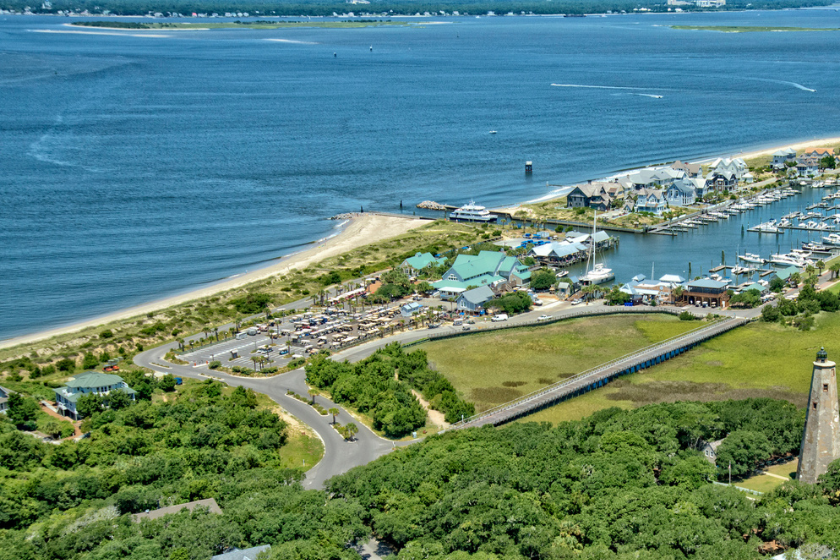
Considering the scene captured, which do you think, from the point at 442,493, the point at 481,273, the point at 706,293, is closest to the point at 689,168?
the point at 706,293

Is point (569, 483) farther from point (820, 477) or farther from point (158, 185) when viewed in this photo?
point (158, 185)

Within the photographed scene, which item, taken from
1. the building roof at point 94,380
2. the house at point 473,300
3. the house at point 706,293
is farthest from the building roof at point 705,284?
→ the building roof at point 94,380

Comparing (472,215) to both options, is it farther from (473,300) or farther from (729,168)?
(729,168)

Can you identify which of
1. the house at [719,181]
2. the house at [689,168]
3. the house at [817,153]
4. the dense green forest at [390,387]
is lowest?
the dense green forest at [390,387]

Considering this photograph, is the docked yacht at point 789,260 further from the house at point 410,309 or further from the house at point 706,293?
the house at point 410,309

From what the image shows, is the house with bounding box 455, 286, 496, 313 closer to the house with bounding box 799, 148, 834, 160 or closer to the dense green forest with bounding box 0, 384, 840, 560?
the dense green forest with bounding box 0, 384, 840, 560

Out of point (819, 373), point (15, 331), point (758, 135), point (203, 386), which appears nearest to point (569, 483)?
point (819, 373)

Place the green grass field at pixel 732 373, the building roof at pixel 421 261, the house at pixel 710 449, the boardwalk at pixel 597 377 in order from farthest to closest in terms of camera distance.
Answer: the building roof at pixel 421 261 < the green grass field at pixel 732 373 < the boardwalk at pixel 597 377 < the house at pixel 710 449

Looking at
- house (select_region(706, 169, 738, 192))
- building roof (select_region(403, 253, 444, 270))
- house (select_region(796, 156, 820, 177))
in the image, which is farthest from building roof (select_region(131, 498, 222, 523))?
house (select_region(796, 156, 820, 177))
